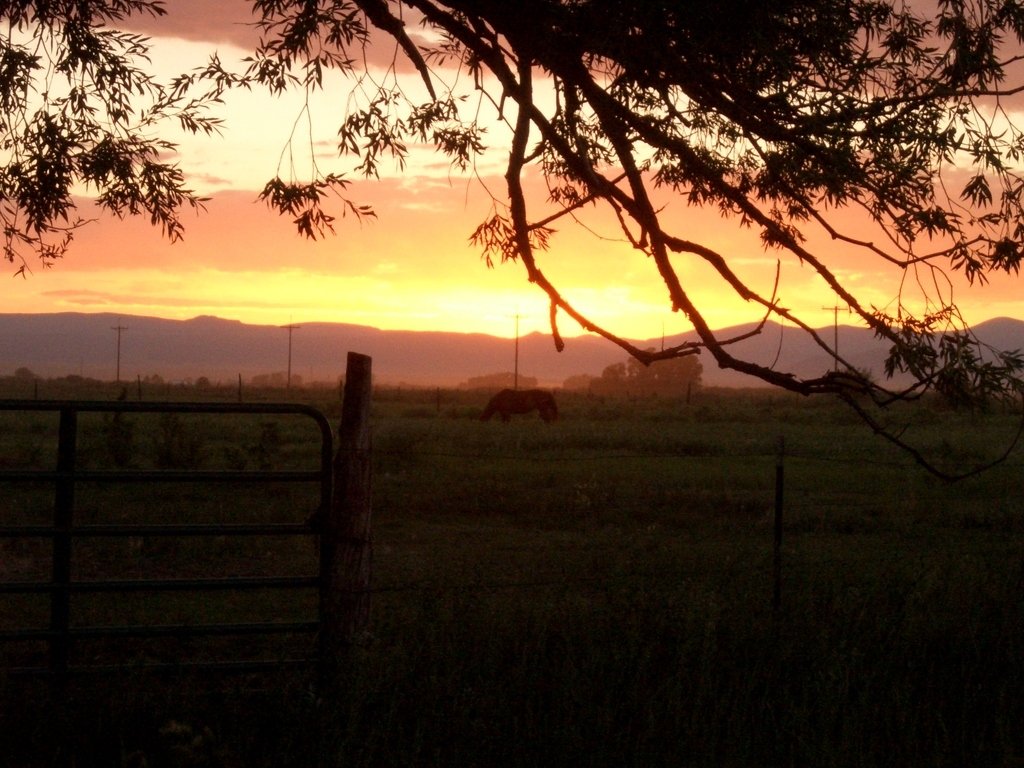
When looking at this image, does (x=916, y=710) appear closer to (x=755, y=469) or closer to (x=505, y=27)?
(x=505, y=27)

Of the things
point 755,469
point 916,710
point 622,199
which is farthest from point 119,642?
point 755,469

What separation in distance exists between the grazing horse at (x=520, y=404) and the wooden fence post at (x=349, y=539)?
30656mm

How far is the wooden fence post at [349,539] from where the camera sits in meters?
5.75

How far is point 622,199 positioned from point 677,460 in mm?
15340

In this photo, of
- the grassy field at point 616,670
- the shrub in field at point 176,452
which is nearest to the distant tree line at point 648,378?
the shrub in field at point 176,452

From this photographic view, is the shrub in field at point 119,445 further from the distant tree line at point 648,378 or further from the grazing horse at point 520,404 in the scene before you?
the distant tree line at point 648,378

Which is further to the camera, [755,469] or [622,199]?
[755,469]

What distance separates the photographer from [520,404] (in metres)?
37.1

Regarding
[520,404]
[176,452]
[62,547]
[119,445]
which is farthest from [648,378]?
[62,547]

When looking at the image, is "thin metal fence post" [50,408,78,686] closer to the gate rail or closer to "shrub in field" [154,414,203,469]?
the gate rail

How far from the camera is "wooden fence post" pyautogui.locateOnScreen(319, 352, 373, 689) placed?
226 inches

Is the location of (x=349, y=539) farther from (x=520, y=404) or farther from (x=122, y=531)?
(x=520, y=404)

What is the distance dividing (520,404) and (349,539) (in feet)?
103

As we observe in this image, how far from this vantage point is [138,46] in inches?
353
